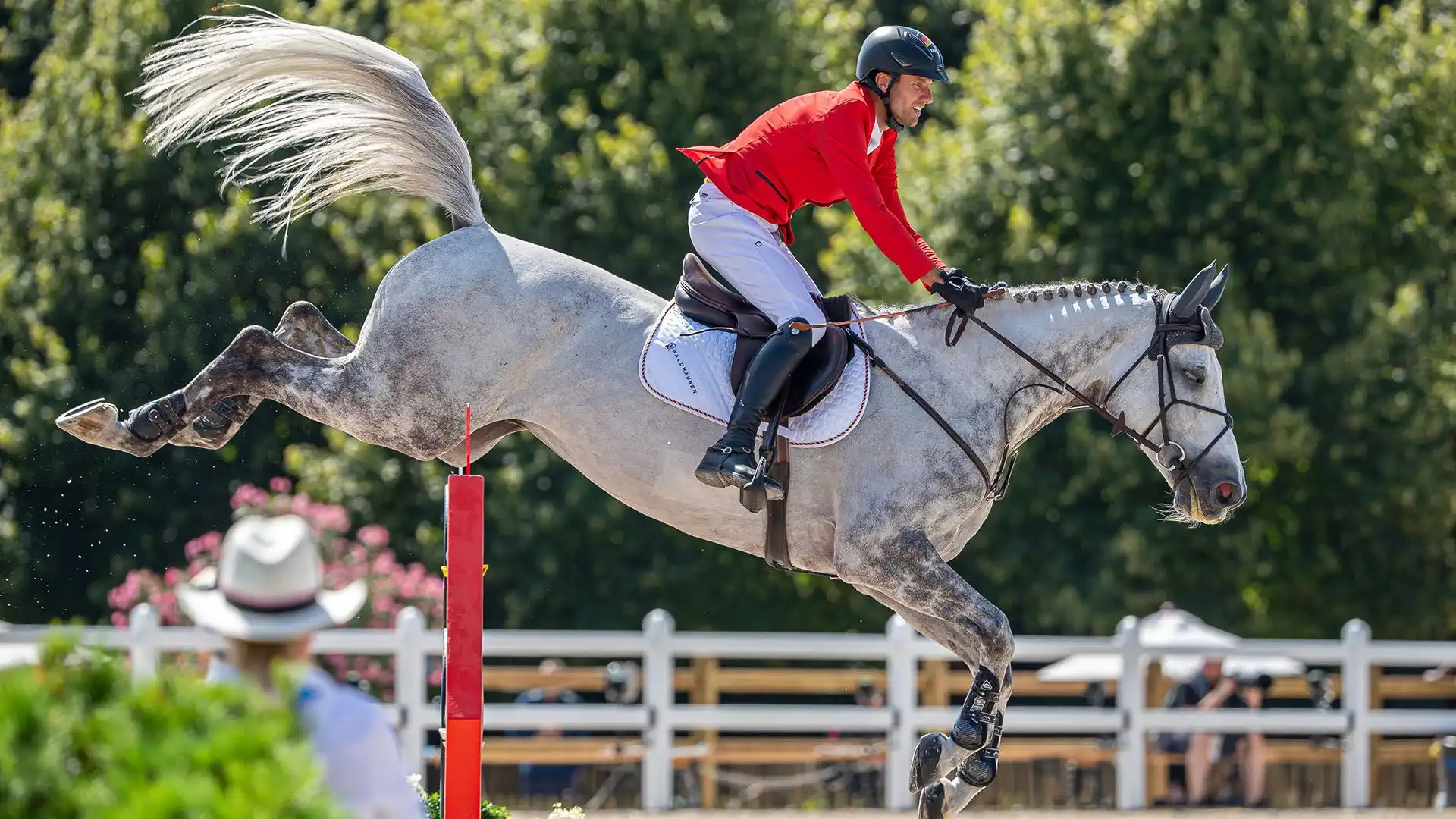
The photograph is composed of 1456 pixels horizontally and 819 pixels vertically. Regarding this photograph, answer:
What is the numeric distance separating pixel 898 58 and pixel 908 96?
17 cm

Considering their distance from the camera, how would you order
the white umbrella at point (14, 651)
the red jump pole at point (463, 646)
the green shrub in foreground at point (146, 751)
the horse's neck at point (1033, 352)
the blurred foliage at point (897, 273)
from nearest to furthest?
the green shrub in foreground at point (146, 751)
the red jump pole at point (463, 646)
the horse's neck at point (1033, 352)
the white umbrella at point (14, 651)
the blurred foliage at point (897, 273)

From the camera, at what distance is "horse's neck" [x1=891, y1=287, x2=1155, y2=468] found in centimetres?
651

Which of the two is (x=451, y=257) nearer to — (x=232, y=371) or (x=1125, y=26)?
(x=232, y=371)

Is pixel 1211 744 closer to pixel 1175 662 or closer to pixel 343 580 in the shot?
pixel 1175 662

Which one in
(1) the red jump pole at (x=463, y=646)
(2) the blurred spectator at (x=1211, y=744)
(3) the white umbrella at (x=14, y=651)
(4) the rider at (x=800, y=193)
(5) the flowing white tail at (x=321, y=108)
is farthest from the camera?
(2) the blurred spectator at (x=1211, y=744)

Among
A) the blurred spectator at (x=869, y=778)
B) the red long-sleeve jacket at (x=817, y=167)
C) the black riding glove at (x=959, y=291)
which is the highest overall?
the red long-sleeve jacket at (x=817, y=167)

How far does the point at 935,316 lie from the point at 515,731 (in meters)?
10.0

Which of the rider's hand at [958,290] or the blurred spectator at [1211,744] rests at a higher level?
the rider's hand at [958,290]

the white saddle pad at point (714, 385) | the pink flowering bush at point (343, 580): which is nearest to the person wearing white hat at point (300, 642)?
the white saddle pad at point (714, 385)

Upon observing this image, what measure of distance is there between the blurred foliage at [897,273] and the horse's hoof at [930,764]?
10369mm

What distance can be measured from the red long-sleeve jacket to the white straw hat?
327 centimetres

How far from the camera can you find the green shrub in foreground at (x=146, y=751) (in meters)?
2.54

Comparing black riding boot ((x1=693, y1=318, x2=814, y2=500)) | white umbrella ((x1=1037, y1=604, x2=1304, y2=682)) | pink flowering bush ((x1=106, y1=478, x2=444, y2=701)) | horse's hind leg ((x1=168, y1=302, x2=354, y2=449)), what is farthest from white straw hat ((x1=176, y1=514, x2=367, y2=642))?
white umbrella ((x1=1037, y1=604, x2=1304, y2=682))

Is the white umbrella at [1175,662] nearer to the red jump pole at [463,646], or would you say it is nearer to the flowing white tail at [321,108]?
the flowing white tail at [321,108]
